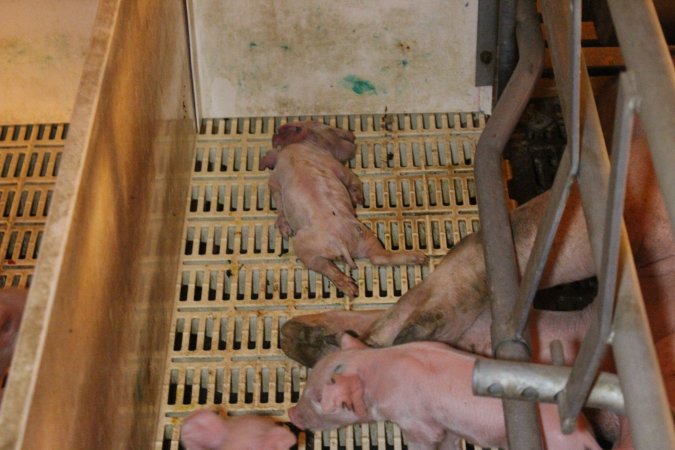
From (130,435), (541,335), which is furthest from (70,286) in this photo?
(541,335)

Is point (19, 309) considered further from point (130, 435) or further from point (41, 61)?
point (41, 61)

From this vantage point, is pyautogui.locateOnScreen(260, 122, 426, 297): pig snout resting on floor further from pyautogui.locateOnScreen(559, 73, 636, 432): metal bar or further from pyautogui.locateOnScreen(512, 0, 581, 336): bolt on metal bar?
pyautogui.locateOnScreen(559, 73, 636, 432): metal bar

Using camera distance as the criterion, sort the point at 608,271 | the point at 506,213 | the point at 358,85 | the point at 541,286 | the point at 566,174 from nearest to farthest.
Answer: the point at 608,271, the point at 566,174, the point at 506,213, the point at 541,286, the point at 358,85

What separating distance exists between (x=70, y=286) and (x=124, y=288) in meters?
0.49

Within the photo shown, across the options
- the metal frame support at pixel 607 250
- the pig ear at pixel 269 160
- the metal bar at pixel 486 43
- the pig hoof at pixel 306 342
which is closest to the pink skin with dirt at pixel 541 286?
the pig hoof at pixel 306 342

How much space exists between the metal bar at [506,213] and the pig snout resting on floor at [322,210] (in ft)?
1.49

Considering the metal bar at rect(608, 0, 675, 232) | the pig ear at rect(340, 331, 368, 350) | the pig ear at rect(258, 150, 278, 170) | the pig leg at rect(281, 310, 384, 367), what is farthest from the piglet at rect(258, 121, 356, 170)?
the metal bar at rect(608, 0, 675, 232)

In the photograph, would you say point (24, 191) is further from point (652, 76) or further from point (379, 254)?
point (652, 76)

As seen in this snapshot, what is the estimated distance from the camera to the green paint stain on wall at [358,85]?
330cm

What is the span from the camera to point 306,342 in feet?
8.86

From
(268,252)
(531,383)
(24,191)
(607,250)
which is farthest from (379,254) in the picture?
(607,250)

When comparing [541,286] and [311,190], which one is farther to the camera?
[311,190]

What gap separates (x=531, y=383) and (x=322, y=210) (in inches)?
57.2

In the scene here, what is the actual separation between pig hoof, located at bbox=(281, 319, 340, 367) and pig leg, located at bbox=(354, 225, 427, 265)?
0.31 m
